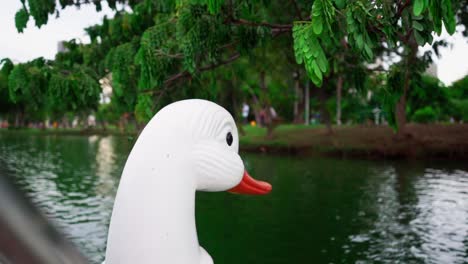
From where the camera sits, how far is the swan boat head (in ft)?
6.59

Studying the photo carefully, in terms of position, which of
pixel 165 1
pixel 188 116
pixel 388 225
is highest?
pixel 165 1

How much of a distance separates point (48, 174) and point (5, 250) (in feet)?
49.3

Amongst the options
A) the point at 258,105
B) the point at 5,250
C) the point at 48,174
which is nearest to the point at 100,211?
the point at 48,174

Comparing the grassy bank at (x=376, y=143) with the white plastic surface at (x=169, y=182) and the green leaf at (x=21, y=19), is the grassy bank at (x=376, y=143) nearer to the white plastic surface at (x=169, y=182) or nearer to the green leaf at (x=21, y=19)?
the green leaf at (x=21, y=19)

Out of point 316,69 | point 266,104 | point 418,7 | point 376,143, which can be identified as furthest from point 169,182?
point 266,104

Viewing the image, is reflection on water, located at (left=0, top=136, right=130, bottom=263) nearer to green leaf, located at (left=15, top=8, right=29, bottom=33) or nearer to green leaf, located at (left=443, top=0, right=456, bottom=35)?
green leaf, located at (left=15, top=8, right=29, bottom=33)

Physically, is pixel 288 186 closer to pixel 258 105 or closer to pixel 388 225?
pixel 388 225

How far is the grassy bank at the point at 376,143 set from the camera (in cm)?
1989

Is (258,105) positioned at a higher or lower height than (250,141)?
higher

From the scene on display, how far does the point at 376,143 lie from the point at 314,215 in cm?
1413

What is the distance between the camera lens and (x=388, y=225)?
7.77 metres

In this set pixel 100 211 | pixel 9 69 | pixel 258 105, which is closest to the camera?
pixel 9 69

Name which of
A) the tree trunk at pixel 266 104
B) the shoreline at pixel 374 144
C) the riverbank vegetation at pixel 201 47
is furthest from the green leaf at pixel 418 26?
the tree trunk at pixel 266 104

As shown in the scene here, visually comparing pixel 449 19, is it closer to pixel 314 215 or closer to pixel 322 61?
pixel 322 61
